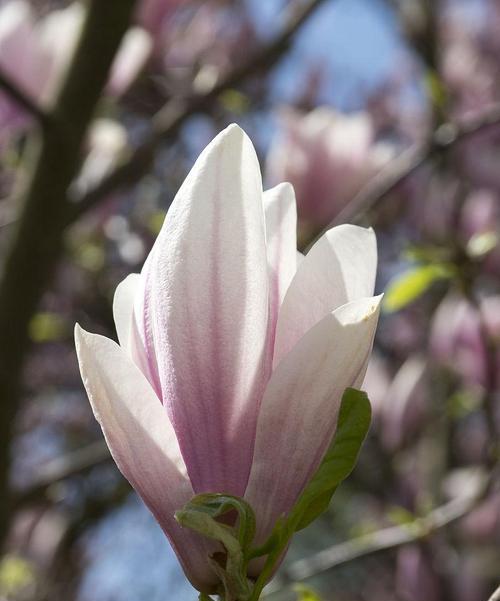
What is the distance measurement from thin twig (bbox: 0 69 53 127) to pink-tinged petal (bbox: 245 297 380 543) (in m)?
0.90

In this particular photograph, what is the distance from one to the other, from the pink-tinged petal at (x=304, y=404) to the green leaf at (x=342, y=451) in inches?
0.8

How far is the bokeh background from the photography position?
1.39 metres

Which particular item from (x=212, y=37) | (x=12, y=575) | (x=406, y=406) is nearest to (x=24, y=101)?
(x=12, y=575)

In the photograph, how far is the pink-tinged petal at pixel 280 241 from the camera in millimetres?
593

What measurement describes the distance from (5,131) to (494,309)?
0.92 m

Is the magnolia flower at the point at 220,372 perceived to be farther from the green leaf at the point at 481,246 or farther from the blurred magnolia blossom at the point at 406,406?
the blurred magnolia blossom at the point at 406,406

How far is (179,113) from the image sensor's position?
5.52ft

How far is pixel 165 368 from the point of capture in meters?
0.55

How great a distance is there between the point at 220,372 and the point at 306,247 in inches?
42.9

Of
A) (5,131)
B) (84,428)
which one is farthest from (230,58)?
(5,131)

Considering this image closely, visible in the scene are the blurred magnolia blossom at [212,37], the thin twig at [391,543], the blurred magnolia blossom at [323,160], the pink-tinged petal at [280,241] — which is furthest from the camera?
the blurred magnolia blossom at [212,37]

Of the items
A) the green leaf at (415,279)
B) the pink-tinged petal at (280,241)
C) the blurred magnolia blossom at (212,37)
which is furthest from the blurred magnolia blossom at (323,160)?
the pink-tinged petal at (280,241)

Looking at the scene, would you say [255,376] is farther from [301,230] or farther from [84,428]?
[84,428]

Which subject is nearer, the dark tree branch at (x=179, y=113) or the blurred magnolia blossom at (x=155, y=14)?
the dark tree branch at (x=179, y=113)
